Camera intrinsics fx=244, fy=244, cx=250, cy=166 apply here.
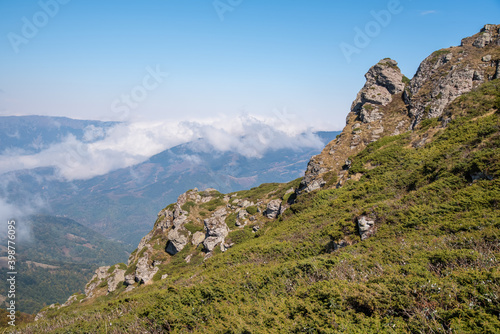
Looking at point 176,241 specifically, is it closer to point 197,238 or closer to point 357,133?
point 197,238

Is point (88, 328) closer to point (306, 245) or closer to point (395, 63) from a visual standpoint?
point (306, 245)

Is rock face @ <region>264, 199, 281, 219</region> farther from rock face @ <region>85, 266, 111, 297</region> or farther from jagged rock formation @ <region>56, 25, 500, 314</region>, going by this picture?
rock face @ <region>85, 266, 111, 297</region>

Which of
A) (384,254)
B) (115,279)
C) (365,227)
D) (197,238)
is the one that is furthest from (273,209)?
(115,279)

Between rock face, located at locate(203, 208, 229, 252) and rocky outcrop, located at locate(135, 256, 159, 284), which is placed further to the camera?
rock face, located at locate(203, 208, 229, 252)

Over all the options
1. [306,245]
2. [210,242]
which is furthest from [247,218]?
[306,245]

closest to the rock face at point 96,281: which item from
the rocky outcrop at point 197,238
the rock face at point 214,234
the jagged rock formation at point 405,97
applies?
the rocky outcrop at point 197,238

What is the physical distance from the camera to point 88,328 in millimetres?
15328

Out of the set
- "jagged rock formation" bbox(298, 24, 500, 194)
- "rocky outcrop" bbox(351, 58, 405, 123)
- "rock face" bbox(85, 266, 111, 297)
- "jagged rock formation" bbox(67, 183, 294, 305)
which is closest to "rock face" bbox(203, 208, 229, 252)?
"jagged rock formation" bbox(67, 183, 294, 305)

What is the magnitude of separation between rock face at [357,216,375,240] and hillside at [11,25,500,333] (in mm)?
81

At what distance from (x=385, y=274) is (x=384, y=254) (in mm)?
2488

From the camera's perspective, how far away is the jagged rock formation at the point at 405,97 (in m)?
40.5

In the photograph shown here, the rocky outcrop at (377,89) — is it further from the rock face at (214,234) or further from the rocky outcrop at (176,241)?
the rocky outcrop at (176,241)

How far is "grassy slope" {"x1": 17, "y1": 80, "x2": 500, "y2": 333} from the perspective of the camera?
790 cm

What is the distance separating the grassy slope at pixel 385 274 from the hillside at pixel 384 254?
0.06 m
